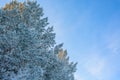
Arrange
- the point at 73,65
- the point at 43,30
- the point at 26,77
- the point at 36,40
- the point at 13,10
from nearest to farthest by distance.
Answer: the point at 26,77 → the point at 36,40 → the point at 13,10 → the point at 43,30 → the point at 73,65

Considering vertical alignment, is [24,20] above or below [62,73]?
above

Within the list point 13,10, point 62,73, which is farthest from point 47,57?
point 13,10

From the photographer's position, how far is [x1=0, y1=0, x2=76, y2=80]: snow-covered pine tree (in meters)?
26.3

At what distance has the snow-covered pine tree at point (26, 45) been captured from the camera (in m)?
26.3

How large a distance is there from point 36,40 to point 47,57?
2.71m

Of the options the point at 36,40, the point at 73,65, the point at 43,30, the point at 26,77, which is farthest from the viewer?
the point at 73,65

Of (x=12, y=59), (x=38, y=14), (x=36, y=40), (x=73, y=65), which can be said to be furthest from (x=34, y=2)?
(x=73, y=65)

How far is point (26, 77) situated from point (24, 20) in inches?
314

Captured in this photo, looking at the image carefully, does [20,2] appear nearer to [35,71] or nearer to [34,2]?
[34,2]

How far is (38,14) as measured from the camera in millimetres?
32656

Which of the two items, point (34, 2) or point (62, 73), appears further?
point (34, 2)

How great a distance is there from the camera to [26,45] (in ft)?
89.5

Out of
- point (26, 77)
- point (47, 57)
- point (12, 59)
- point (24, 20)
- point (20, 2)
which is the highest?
point (20, 2)

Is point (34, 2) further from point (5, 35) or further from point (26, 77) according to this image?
point (26, 77)
